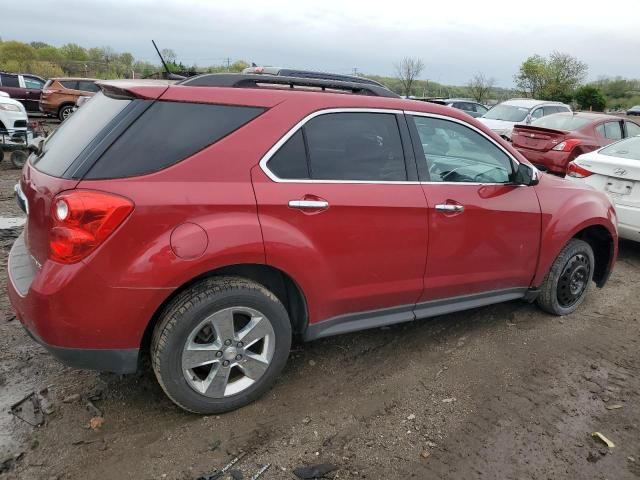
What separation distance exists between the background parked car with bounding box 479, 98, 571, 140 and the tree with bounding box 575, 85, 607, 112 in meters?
28.4

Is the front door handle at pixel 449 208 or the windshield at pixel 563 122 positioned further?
the windshield at pixel 563 122

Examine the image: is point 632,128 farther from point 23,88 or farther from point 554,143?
point 23,88

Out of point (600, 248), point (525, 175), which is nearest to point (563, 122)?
point (600, 248)

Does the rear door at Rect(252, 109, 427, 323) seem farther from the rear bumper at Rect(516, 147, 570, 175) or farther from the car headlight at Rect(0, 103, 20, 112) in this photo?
the car headlight at Rect(0, 103, 20, 112)

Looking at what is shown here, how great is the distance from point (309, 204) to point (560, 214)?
2238 millimetres

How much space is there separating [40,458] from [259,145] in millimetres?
1864

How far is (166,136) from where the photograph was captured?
2549 mm

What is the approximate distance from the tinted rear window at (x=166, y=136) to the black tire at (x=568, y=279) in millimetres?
2846

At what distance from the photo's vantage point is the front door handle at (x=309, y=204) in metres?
2.74

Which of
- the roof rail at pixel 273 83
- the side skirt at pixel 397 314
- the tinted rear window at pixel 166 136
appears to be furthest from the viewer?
the side skirt at pixel 397 314

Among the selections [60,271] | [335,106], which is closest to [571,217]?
[335,106]

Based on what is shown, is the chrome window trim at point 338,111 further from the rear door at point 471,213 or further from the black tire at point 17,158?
the black tire at point 17,158

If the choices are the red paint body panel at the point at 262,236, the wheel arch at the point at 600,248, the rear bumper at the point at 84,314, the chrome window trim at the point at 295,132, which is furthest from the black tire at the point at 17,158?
the wheel arch at the point at 600,248

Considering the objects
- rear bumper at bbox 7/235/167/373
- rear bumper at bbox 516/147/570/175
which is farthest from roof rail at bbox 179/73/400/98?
rear bumper at bbox 516/147/570/175
